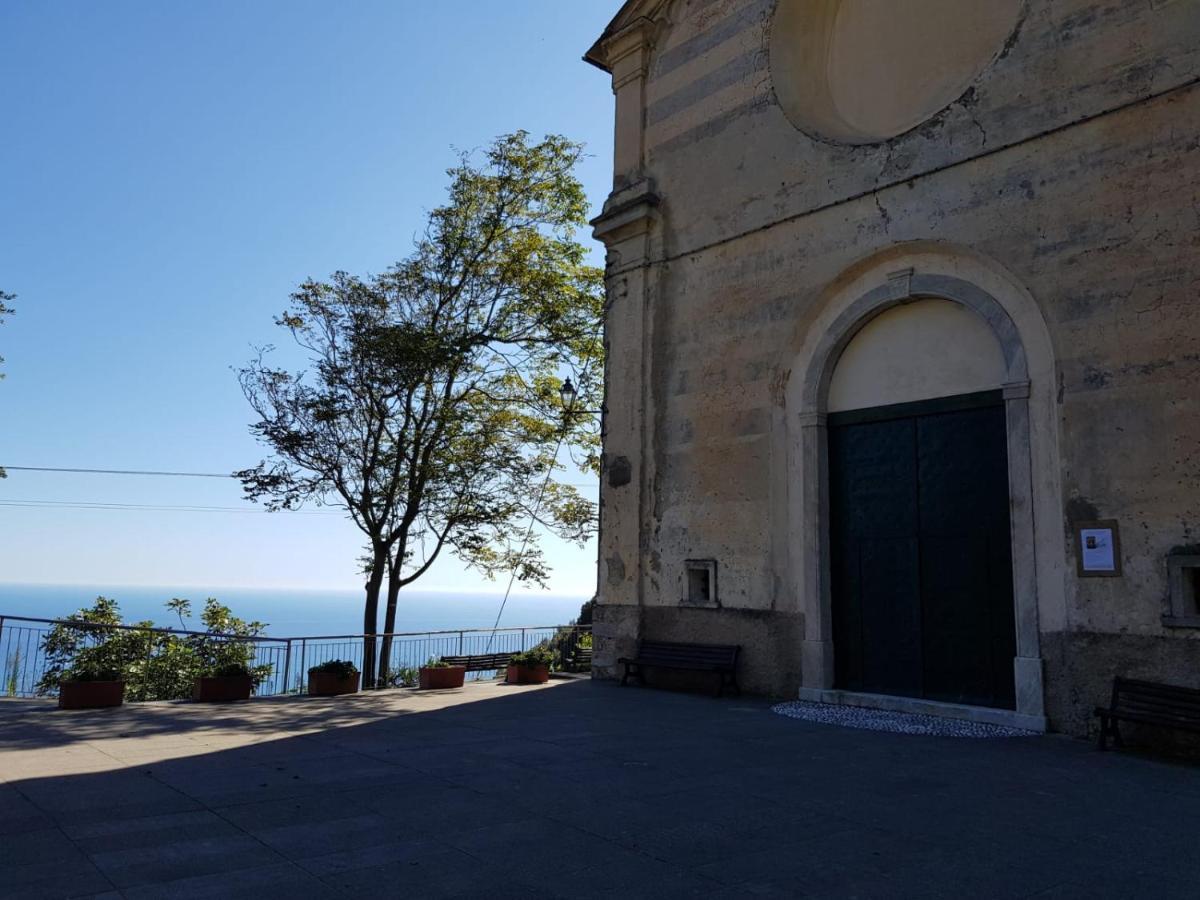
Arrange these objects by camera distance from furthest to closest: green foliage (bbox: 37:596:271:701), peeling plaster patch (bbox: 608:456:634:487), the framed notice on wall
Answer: peeling plaster patch (bbox: 608:456:634:487), green foliage (bbox: 37:596:271:701), the framed notice on wall

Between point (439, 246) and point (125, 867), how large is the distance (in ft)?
59.2

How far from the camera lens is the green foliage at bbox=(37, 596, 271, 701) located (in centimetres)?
1318

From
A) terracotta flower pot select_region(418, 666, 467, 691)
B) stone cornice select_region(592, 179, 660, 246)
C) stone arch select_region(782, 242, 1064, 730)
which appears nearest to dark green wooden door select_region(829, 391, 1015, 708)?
stone arch select_region(782, 242, 1064, 730)

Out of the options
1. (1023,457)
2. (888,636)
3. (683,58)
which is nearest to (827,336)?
(1023,457)

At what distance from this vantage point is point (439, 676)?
46.1ft

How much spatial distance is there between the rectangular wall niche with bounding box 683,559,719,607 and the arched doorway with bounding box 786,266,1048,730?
4.89 ft

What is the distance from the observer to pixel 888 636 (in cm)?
1098

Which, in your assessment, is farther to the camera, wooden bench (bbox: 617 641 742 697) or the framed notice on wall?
wooden bench (bbox: 617 641 742 697)

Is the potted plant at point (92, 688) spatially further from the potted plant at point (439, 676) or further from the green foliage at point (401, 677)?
the green foliage at point (401, 677)

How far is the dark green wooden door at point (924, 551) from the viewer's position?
10016 mm

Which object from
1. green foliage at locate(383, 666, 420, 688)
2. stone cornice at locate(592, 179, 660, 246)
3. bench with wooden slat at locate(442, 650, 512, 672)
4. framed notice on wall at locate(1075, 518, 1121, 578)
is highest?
stone cornice at locate(592, 179, 660, 246)

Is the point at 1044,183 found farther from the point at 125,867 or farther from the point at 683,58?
the point at 125,867

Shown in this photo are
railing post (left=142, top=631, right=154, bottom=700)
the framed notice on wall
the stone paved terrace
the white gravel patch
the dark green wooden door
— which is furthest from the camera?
railing post (left=142, top=631, right=154, bottom=700)

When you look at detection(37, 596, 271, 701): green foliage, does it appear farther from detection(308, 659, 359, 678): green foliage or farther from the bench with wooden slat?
the bench with wooden slat
